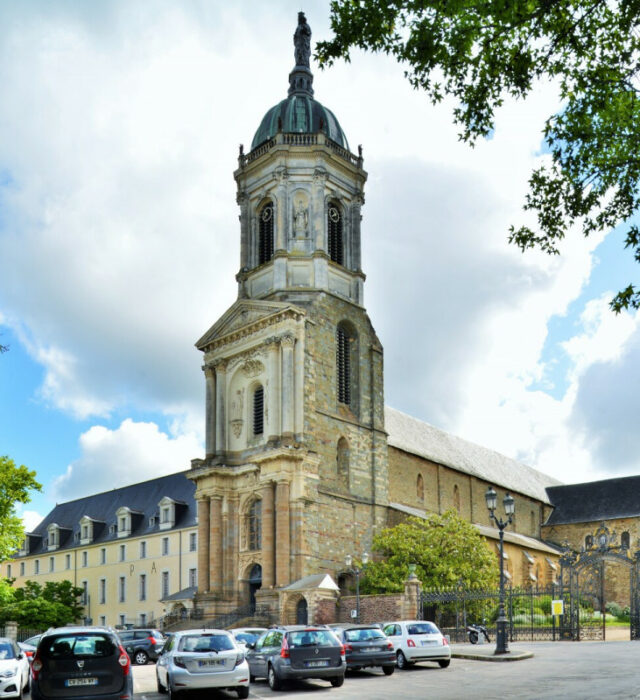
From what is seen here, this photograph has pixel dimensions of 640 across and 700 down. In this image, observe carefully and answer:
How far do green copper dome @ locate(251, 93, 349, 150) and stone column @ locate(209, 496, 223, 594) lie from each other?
23125 mm

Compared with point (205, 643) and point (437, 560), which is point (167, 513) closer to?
point (437, 560)

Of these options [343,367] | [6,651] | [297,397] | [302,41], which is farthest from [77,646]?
[302,41]

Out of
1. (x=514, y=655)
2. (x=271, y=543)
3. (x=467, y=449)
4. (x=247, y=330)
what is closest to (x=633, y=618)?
(x=514, y=655)

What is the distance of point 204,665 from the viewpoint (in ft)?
62.0

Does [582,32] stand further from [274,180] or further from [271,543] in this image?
[274,180]

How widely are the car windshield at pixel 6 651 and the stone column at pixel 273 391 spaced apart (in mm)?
28751

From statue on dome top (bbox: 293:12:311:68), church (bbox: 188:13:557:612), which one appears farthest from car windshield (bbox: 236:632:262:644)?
statue on dome top (bbox: 293:12:311:68)

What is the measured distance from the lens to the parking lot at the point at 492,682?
58.1 feet

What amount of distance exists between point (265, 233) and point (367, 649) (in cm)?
3623

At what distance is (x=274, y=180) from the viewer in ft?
182

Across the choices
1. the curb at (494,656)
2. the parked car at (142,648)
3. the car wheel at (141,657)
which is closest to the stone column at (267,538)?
the parked car at (142,648)

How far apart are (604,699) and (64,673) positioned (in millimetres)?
9434

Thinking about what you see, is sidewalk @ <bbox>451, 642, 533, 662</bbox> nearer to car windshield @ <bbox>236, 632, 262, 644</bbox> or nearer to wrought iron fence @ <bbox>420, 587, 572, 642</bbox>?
car windshield @ <bbox>236, 632, 262, 644</bbox>

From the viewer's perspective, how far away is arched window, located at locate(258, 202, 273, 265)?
5616 cm
